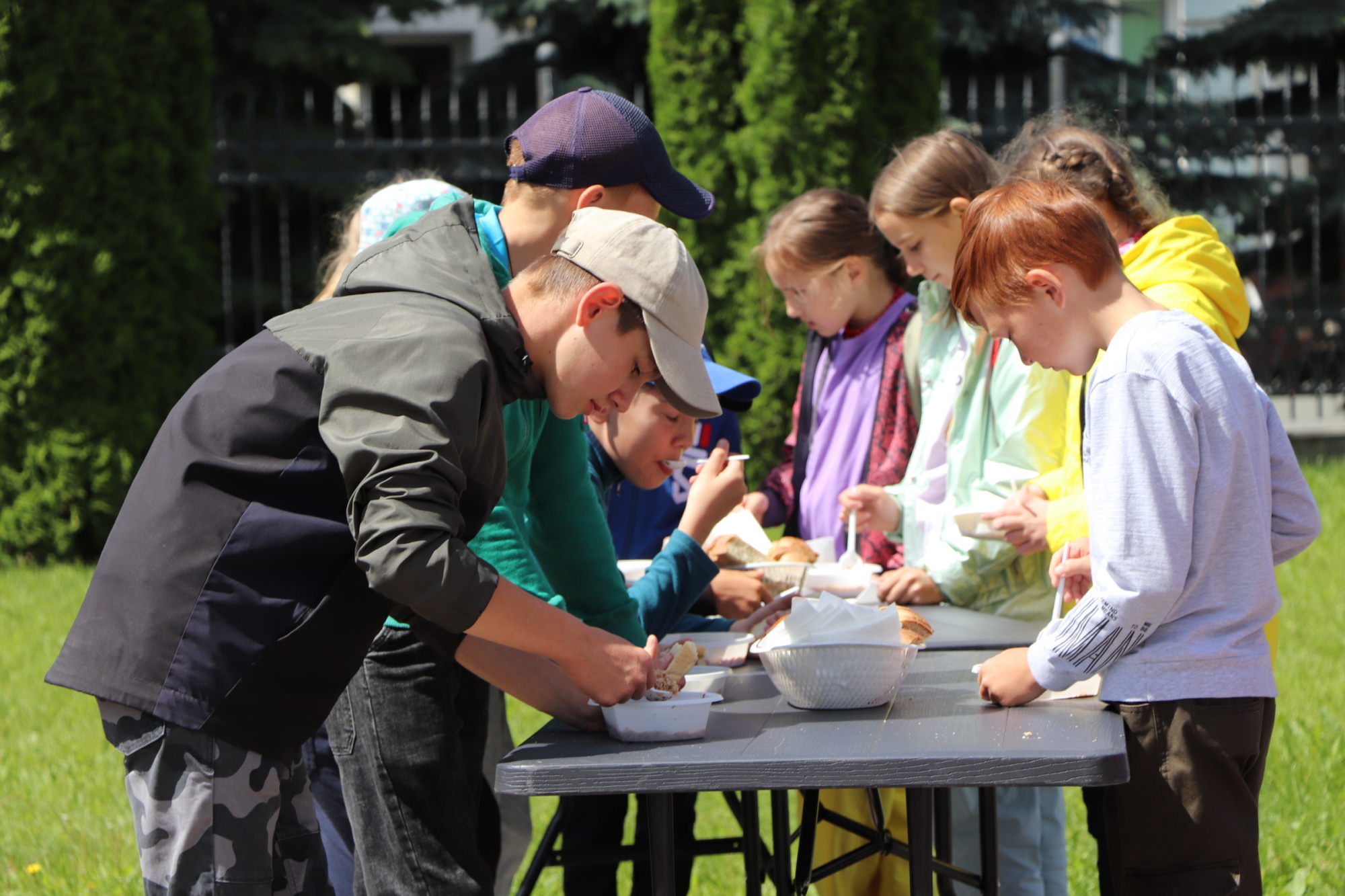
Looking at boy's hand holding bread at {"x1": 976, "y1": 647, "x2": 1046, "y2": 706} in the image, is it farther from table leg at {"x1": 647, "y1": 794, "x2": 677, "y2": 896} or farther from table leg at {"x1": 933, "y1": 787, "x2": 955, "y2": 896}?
table leg at {"x1": 933, "y1": 787, "x2": 955, "y2": 896}

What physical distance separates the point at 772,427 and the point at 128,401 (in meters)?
3.68

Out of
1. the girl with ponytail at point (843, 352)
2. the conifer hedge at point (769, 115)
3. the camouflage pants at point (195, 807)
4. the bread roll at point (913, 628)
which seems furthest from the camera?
the conifer hedge at point (769, 115)

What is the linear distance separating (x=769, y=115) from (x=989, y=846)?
4907mm

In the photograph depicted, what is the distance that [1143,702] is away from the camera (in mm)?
1625

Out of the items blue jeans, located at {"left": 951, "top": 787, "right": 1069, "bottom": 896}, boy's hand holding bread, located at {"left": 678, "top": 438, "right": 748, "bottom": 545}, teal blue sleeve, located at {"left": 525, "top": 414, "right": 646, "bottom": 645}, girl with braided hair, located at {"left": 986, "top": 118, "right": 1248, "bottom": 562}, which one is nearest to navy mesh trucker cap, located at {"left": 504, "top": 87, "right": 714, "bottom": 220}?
teal blue sleeve, located at {"left": 525, "top": 414, "right": 646, "bottom": 645}

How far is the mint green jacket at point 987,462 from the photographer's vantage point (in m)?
2.47

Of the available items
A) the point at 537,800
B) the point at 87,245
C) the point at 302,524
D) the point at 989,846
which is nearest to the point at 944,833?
the point at 989,846

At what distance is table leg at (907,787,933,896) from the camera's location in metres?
1.60

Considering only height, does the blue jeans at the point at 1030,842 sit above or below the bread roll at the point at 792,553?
below

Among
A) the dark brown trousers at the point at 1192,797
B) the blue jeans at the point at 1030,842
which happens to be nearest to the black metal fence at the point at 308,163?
the blue jeans at the point at 1030,842

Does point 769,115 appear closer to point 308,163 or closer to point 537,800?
point 308,163

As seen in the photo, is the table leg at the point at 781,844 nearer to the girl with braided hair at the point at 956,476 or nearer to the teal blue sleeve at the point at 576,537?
the teal blue sleeve at the point at 576,537

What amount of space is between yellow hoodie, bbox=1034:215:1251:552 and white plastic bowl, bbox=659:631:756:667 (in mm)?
569

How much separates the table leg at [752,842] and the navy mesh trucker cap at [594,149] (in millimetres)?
1091
